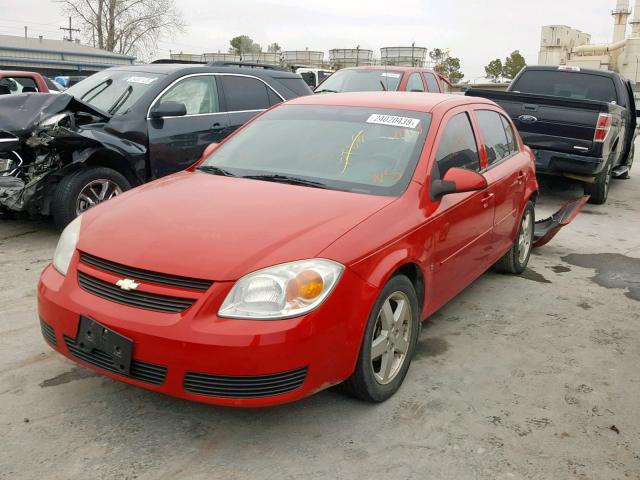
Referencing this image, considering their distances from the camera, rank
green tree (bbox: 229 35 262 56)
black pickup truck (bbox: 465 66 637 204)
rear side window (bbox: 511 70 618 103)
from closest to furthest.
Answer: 1. black pickup truck (bbox: 465 66 637 204)
2. rear side window (bbox: 511 70 618 103)
3. green tree (bbox: 229 35 262 56)

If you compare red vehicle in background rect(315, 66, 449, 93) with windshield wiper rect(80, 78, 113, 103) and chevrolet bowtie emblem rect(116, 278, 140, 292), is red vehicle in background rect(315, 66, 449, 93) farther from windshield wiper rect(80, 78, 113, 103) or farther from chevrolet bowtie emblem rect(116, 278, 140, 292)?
chevrolet bowtie emblem rect(116, 278, 140, 292)

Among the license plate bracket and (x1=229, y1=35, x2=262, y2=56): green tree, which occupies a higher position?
(x1=229, y1=35, x2=262, y2=56): green tree

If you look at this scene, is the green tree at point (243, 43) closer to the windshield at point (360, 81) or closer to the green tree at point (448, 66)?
the green tree at point (448, 66)

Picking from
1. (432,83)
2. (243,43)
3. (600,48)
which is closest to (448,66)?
(600,48)

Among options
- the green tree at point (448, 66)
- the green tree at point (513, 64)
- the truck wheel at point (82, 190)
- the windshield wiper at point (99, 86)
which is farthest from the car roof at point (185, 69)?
the green tree at point (513, 64)

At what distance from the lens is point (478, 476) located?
270 cm

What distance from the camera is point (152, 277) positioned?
9.14ft

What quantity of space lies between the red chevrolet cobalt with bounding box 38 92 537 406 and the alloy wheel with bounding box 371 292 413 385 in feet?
0.04

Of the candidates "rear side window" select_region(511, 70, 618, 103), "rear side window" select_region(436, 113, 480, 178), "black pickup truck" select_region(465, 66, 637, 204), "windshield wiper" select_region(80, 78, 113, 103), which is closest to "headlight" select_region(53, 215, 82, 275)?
"rear side window" select_region(436, 113, 480, 178)

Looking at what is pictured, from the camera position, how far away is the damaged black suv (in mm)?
5941

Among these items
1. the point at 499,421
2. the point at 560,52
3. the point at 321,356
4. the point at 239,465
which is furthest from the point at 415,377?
the point at 560,52

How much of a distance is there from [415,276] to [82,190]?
3.81 meters

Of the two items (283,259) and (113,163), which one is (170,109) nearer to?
(113,163)

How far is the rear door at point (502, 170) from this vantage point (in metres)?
4.71
